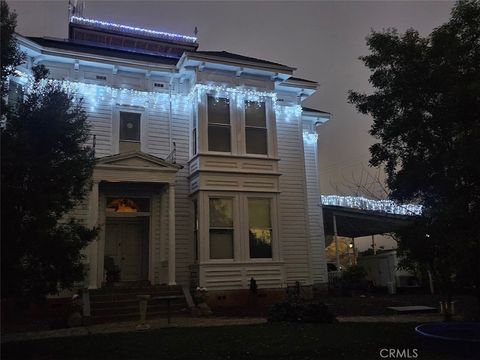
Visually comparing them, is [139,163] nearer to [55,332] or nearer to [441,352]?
[55,332]

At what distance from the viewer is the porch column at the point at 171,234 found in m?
15.1

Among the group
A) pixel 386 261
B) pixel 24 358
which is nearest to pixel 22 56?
pixel 24 358

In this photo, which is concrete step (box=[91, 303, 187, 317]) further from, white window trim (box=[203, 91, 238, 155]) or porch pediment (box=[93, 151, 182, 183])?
white window trim (box=[203, 91, 238, 155])

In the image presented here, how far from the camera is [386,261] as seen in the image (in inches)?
943

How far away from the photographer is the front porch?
15031mm

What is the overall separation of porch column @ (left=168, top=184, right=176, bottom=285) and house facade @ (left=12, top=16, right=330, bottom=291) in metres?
0.03

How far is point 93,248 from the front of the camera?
14320 mm

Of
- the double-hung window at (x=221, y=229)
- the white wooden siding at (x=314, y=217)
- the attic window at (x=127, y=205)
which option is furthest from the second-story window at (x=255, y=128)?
the attic window at (x=127, y=205)

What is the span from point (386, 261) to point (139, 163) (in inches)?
570

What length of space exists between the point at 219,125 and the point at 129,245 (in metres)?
5.28

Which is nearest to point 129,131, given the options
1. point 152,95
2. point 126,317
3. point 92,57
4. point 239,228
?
point 152,95

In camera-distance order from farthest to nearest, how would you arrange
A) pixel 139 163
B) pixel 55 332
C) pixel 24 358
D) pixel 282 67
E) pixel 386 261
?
pixel 386 261 < pixel 282 67 < pixel 139 163 < pixel 55 332 < pixel 24 358

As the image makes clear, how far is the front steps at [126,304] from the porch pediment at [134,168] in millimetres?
3411
